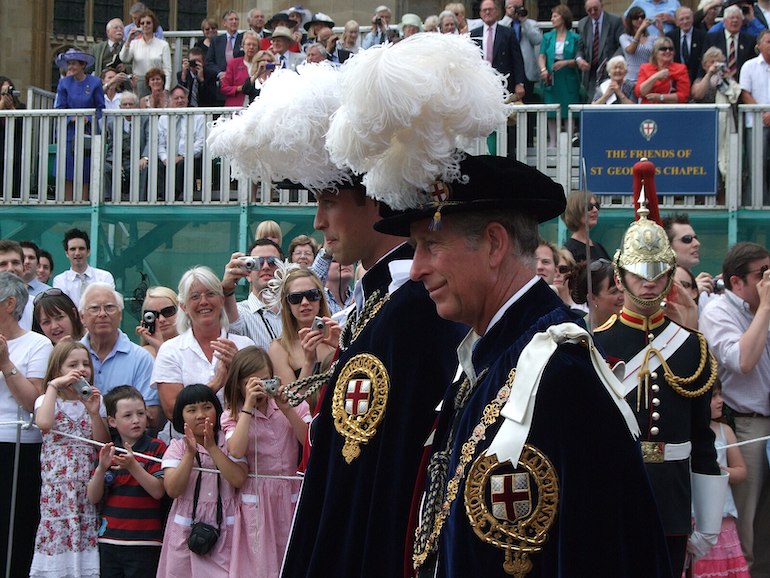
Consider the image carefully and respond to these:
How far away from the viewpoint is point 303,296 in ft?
23.7

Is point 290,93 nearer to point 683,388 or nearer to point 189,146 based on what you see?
point 683,388

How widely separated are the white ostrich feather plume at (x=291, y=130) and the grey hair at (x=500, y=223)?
985 mm

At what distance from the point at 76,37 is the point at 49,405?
22540 millimetres

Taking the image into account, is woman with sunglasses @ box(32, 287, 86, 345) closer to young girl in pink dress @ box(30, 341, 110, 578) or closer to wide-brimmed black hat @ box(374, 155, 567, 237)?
young girl in pink dress @ box(30, 341, 110, 578)

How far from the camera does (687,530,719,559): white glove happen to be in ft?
19.9

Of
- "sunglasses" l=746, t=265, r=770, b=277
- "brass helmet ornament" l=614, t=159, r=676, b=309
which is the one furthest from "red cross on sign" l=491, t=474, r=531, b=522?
"sunglasses" l=746, t=265, r=770, b=277

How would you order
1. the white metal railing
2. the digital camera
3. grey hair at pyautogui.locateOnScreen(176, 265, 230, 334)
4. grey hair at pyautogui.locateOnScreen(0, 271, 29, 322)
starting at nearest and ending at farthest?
grey hair at pyautogui.locateOnScreen(176, 265, 230, 334) < grey hair at pyautogui.locateOnScreen(0, 271, 29, 322) < the digital camera < the white metal railing

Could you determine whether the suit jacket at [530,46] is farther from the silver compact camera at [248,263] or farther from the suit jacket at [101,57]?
the silver compact camera at [248,263]

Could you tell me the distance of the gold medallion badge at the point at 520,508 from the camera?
3.29 meters

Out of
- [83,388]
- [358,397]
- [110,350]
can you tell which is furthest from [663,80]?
[358,397]

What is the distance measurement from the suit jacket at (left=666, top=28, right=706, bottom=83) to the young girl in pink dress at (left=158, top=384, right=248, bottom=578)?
7.89 m

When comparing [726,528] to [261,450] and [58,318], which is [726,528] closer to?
[261,450]

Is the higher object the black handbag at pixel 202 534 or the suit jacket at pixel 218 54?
the suit jacket at pixel 218 54

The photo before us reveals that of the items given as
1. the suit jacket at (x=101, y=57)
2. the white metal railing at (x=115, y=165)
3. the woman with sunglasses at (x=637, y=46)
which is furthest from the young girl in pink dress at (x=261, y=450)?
the suit jacket at (x=101, y=57)
